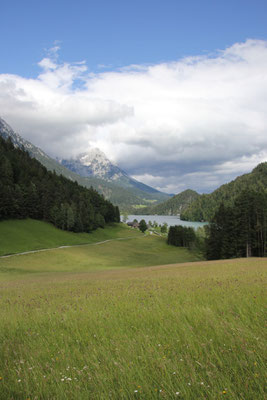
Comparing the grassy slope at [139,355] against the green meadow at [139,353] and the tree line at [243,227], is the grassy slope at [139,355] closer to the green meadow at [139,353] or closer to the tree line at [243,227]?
the green meadow at [139,353]

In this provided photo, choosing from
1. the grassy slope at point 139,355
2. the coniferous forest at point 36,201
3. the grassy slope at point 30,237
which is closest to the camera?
the grassy slope at point 139,355

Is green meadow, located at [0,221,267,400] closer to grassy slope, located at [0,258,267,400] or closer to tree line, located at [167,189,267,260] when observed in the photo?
grassy slope, located at [0,258,267,400]

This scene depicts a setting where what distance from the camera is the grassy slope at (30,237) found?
218 feet

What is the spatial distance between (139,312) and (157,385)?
4132 millimetres

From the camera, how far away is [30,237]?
77125mm

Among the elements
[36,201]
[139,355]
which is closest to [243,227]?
[139,355]

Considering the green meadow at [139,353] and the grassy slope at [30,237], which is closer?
the green meadow at [139,353]

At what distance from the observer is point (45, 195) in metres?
108

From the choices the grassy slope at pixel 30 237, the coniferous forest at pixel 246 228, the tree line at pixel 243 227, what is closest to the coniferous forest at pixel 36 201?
the grassy slope at pixel 30 237

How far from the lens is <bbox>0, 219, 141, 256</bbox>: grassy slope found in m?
66.6

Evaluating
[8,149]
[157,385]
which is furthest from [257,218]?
[8,149]

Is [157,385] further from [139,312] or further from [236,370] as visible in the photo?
[139,312]

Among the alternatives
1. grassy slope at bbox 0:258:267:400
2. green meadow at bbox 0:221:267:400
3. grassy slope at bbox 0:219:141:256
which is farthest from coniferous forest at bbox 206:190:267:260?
grassy slope at bbox 0:258:267:400

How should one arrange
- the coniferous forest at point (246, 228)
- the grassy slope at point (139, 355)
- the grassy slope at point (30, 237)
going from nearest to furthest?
the grassy slope at point (139, 355)
the coniferous forest at point (246, 228)
the grassy slope at point (30, 237)
